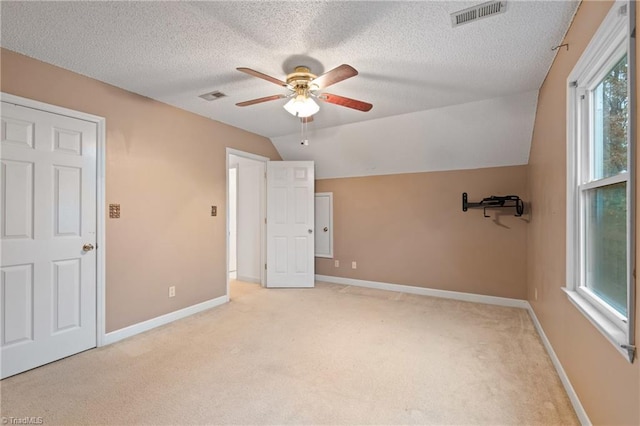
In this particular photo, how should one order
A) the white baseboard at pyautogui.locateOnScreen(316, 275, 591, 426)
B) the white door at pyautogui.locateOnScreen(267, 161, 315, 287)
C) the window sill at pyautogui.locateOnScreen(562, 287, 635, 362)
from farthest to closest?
the white door at pyautogui.locateOnScreen(267, 161, 315, 287), the white baseboard at pyautogui.locateOnScreen(316, 275, 591, 426), the window sill at pyautogui.locateOnScreen(562, 287, 635, 362)

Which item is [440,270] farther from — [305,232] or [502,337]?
[305,232]

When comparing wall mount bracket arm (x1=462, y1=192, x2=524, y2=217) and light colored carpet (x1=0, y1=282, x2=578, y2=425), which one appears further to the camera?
wall mount bracket arm (x1=462, y1=192, x2=524, y2=217)

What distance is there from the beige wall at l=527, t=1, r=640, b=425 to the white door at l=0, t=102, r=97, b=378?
3.65m

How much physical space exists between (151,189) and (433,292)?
395 centimetres

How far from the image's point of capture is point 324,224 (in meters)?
5.41

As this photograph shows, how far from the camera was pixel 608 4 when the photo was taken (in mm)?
1399

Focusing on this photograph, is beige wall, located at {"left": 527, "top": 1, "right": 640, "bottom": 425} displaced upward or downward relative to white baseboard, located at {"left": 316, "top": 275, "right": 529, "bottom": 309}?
upward

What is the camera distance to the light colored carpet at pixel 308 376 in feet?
6.07

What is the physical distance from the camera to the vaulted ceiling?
1861mm

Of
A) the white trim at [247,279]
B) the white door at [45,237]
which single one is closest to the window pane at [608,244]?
the white door at [45,237]

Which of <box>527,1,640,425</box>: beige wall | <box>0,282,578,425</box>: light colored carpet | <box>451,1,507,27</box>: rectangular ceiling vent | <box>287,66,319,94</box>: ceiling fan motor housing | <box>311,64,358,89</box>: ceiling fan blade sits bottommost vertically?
<box>0,282,578,425</box>: light colored carpet

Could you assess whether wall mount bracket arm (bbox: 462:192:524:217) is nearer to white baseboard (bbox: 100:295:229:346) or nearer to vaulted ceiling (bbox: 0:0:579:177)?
vaulted ceiling (bbox: 0:0:579:177)

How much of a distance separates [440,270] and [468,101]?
2347 mm

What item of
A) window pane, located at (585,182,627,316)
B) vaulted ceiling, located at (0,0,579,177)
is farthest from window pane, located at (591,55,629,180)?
vaulted ceiling, located at (0,0,579,177)
